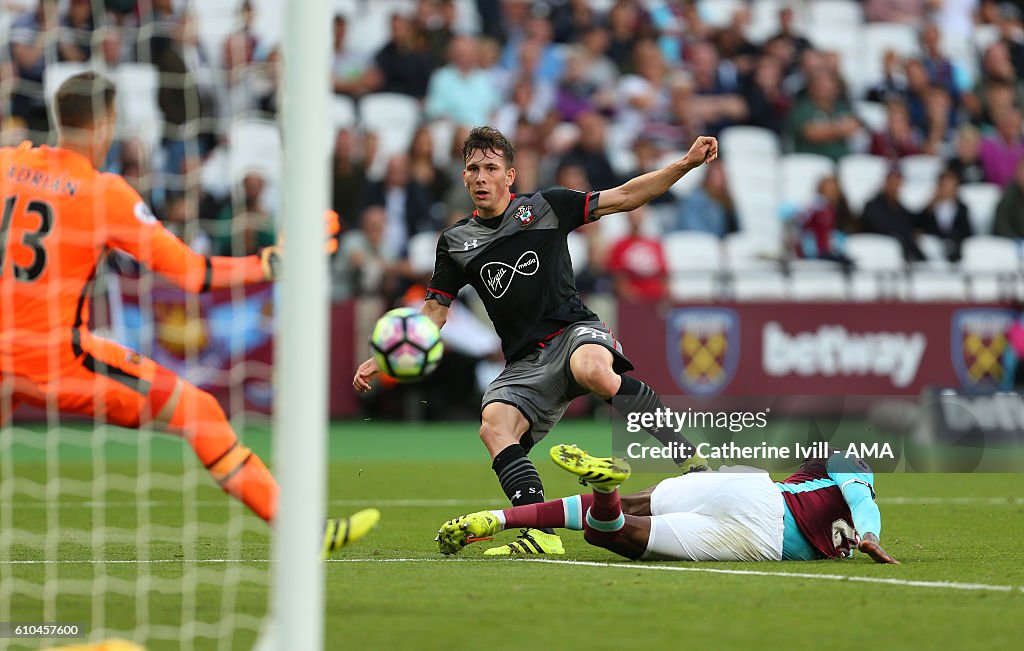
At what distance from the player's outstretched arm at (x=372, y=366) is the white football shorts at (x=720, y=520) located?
5.15 feet

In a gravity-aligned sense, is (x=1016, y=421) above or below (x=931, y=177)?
below

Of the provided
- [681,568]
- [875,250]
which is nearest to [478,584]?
[681,568]

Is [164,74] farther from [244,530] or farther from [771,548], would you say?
[771,548]

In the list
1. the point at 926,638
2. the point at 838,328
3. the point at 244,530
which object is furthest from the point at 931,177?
the point at 926,638

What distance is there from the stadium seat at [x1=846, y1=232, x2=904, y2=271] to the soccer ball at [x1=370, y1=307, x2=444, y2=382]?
11943 millimetres

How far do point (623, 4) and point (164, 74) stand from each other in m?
7.79

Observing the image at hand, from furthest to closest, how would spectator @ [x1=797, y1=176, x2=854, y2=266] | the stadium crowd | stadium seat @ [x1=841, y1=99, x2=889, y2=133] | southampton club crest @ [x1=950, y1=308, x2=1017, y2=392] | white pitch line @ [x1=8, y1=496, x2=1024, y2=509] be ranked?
stadium seat @ [x1=841, y1=99, x2=889, y2=133]
spectator @ [x1=797, y1=176, x2=854, y2=266]
southampton club crest @ [x1=950, y1=308, x2=1017, y2=392]
the stadium crowd
white pitch line @ [x1=8, y1=496, x2=1024, y2=509]

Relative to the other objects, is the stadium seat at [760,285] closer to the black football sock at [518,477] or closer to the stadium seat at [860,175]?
the stadium seat at [860,175]

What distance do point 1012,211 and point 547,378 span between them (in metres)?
12.0

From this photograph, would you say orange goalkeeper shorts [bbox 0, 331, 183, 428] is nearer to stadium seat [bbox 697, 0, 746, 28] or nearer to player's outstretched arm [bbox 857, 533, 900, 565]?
player's outstretched arm [bbox 857, 533, 900, 565]

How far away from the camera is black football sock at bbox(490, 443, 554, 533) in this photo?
7402 millimetres

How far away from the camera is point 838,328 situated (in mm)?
15703

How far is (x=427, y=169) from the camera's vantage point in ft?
53.4

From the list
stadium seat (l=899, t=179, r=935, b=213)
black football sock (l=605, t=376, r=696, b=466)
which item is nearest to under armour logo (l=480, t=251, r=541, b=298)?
black football sock (l=605, t=376, r=696, b=466)
